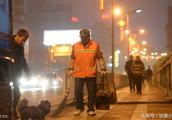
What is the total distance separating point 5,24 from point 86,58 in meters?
4.24

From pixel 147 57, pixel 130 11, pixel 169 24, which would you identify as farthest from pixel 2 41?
pixel 169 24

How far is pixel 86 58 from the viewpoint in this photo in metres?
11.9

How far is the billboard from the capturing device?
769 centimetres

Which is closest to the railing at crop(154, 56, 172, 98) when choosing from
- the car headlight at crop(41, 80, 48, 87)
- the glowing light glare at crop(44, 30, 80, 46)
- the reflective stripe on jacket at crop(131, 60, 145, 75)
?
the reflective stripe on jacket at crop(131, 60, 145, 75)

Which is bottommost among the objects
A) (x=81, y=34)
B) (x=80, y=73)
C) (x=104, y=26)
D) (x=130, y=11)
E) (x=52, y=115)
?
(x=52, y=115)

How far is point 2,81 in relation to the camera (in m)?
7.59

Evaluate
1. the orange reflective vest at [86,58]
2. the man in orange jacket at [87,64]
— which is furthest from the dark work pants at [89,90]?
the orange reflective vest at [86,58]

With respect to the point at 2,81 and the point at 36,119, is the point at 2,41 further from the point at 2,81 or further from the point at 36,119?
the point at 36,119

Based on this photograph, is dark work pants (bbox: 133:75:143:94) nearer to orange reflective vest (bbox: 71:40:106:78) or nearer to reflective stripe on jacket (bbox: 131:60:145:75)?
reflective stripe on jacket (bbox: 131:60:145:75)

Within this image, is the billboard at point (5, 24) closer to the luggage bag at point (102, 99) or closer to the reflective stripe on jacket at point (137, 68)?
the luggage bag at point (102, 99)

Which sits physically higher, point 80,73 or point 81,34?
point 81,34

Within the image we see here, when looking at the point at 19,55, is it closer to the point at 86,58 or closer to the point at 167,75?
the point at 86,58

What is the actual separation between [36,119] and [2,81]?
71.4 inches

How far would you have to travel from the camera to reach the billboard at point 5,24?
7.69 meters
